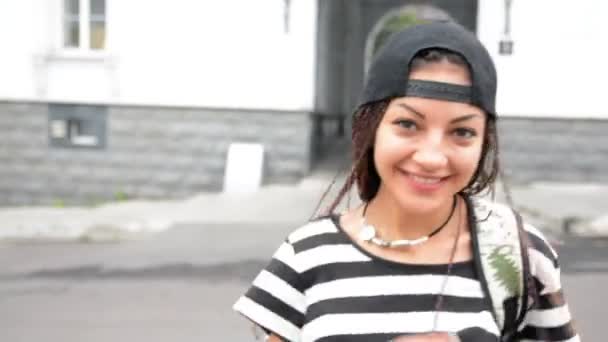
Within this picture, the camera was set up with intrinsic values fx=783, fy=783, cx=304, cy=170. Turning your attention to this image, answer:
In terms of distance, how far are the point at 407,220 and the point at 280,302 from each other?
320mm

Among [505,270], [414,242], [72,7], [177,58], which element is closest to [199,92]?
[177,58]

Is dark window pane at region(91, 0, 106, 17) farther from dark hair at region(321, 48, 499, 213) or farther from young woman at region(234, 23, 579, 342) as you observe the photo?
young woman at region(234, 23, 579, 342)

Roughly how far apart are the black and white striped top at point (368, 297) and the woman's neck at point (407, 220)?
0.08 meters

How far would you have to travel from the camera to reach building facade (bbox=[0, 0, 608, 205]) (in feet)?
35.1

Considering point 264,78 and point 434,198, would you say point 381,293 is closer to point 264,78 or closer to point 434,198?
point 434,198

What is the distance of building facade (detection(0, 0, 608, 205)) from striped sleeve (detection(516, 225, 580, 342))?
9.35 metres

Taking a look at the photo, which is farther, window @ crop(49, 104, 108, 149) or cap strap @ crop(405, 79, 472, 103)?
window @ crop(49, 104, 108, 149)

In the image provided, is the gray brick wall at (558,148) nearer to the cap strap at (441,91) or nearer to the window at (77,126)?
the window at (77,126)

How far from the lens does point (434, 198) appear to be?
62.9 inches

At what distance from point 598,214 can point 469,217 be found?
25.2 ft

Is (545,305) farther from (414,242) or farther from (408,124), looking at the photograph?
(408,124)

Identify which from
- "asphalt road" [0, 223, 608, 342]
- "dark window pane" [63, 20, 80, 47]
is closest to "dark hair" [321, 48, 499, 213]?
"asphalt road" [0, 223, 608, 342]

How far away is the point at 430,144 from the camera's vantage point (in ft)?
5.05

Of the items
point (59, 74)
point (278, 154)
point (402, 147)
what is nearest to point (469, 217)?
point (402, 147)
